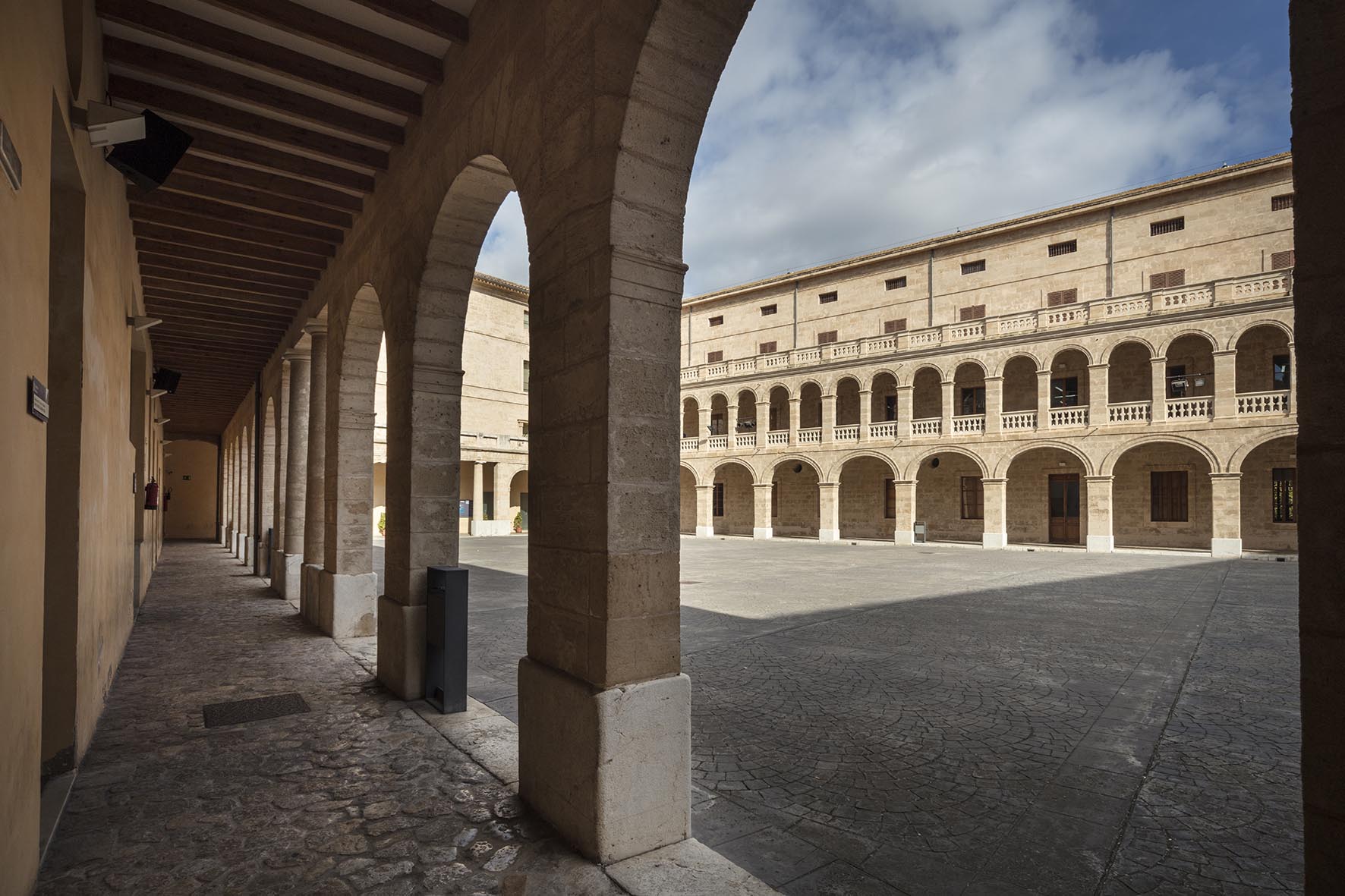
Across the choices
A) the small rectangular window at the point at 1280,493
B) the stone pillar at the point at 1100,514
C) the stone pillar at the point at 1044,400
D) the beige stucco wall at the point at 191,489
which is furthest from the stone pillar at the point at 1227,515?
the beige stucco wall at the point at 191,489

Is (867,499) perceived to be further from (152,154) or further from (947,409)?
(152,154)

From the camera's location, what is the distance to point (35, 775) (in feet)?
9.48

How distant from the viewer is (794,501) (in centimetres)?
3319

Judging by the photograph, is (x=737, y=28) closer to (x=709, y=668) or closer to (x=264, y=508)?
(x=709, y=668)

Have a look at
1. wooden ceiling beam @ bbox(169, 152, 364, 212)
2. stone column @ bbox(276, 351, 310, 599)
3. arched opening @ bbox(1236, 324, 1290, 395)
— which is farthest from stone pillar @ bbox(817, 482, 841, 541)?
wooden ceiling beam @ bbox(169, 152, 364, 212)

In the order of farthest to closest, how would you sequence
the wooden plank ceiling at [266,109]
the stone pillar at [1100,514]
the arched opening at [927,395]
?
the arched opening at [927,395]
the stone pillar at [1100,514]
the wooden plank ceiling at [266,109]

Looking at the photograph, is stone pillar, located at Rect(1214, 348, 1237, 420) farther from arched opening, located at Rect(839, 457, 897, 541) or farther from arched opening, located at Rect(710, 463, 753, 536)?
arched opening, located at Rect(710, 463, 753, 536)

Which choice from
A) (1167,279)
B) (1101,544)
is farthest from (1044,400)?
(1167,279)

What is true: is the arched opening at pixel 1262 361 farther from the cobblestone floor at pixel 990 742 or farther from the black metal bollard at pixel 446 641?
the black metal bollard at pixel 446 641

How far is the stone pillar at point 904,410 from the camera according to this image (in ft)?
89.9

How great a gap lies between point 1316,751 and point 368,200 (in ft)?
25.7

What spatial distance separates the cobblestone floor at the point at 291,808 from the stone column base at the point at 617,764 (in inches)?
6.3

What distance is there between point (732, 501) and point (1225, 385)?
66.4 feet

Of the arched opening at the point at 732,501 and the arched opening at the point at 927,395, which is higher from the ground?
the arched opening at the point at 927,395
